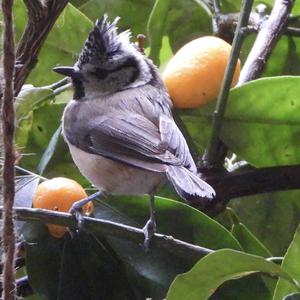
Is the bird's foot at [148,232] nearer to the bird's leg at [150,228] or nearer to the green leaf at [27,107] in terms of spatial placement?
the bird's leg at [150,228]

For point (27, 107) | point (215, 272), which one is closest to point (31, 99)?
point (27, 107)

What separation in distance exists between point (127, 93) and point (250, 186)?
449 mm

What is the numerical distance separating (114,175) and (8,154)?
595 millimetres

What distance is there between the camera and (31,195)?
120 cm

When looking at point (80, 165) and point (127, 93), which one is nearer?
point (80, 165)

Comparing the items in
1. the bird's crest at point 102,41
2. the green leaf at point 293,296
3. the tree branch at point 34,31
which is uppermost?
the tree branch at point 34,31

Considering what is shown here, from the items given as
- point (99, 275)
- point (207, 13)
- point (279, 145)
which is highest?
point (207, 13)

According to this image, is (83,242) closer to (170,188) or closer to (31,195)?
(31,195)

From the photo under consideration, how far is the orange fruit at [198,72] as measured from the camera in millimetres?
1320

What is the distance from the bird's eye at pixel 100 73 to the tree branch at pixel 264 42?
1.08ft

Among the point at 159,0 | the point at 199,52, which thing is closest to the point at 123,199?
the point at 199,52

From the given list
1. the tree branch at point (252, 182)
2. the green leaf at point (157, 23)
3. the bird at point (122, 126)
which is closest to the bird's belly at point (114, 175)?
the bird at point (122, 126)

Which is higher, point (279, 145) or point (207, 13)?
point (207, 13)

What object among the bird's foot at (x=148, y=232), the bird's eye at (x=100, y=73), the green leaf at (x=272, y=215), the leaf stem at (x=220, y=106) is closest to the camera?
the bird's foot at (x=148, y=232)
